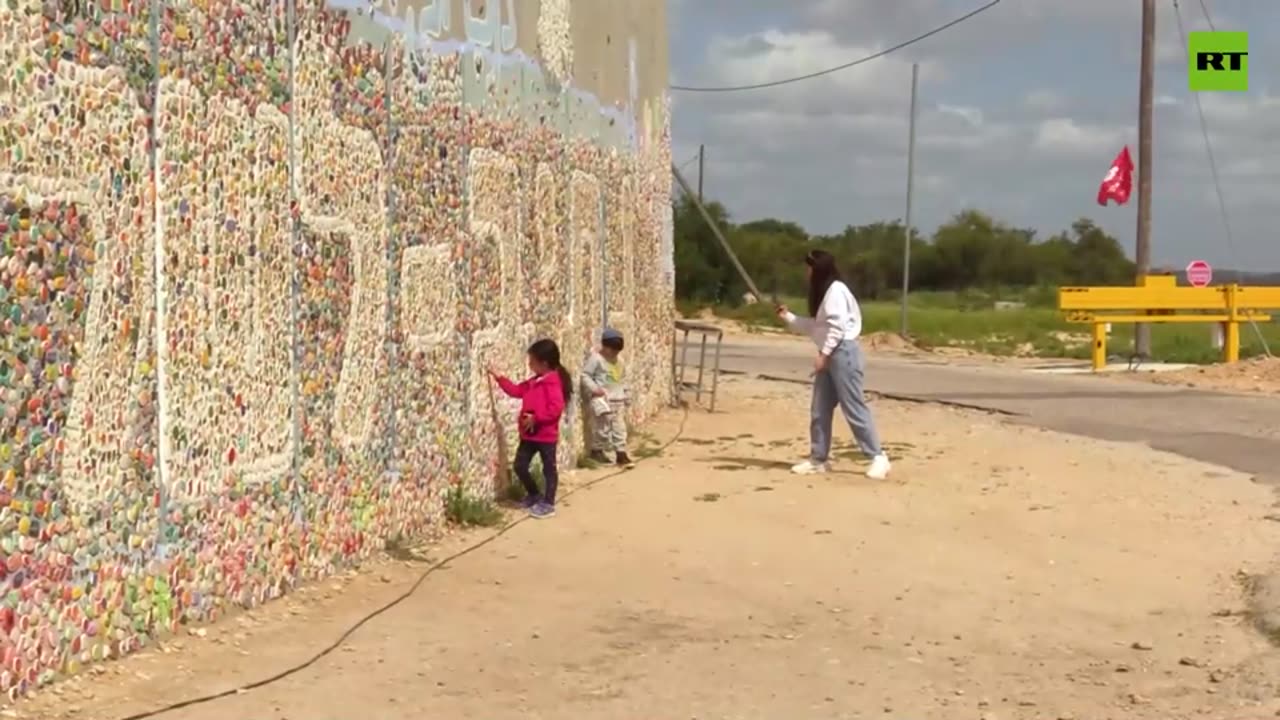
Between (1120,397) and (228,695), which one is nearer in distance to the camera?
(228,695)

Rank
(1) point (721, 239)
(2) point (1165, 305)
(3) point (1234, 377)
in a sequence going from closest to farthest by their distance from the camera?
(1) point (721, 239) < (3) point (1234, 377) < (2) point (1165, 305)

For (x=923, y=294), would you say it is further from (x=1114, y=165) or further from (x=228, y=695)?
(x=228, y=695)

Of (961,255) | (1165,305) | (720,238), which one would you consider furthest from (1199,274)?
(961,255)

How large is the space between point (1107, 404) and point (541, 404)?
10.9 meters

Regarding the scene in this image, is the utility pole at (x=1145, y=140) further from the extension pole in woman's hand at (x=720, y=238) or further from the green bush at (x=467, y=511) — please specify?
the green bush at (x=467, y=511)

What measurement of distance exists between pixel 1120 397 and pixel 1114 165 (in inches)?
435

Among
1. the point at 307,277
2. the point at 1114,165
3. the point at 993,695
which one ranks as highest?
the point at 1114,165

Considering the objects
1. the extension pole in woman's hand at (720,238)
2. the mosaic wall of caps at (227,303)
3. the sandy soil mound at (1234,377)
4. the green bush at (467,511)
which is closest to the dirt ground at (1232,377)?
the sandy soil mound at (1234,377)

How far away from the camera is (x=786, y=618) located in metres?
7.02

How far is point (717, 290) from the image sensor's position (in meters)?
51.2

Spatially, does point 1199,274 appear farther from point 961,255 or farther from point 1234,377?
point 961,255

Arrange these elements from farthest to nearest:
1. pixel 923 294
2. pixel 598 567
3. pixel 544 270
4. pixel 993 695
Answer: pixel 923 294, pixel 544 270, pixel 598 567, pixel 993 695

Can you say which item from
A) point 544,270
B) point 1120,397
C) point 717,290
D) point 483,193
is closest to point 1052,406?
point 1120,397

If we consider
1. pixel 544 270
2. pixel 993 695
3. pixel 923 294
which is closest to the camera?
pixel 993 695
